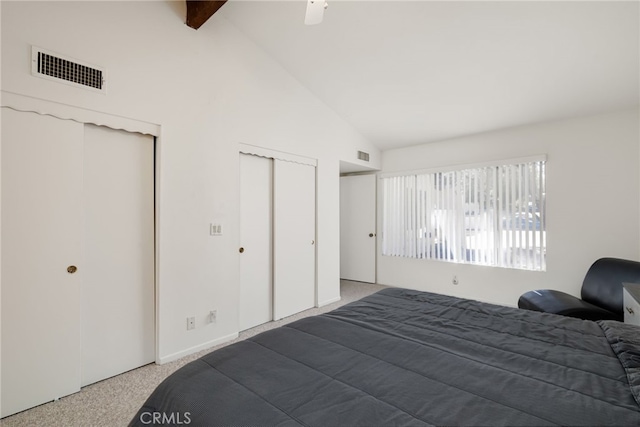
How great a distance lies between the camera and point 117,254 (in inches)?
89.8

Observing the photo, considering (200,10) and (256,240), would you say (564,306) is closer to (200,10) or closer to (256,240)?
(256,240)

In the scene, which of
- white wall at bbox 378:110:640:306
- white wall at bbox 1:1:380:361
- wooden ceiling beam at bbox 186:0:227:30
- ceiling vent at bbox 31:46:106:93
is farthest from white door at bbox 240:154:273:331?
white wall at bbox 378:110:640:306

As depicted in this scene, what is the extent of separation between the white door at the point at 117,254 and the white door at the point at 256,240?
0.92 meters

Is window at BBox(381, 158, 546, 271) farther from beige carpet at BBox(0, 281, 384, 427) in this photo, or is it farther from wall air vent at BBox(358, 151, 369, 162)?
beige carpet at BBox(0, 281, 384, 427)

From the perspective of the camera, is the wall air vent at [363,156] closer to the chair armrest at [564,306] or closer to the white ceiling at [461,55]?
the white ceiling at [461,55]

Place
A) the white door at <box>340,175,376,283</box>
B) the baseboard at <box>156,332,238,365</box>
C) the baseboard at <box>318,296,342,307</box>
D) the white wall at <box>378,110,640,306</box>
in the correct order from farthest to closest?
the white door at <box>340,175,376,283</box>
the baseboard at <box>318,296,342,307</box>
the white wall at <box>378,110,640,306</box>
the baseboard at <box>156,332,238,365</box>

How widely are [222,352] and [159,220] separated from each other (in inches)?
61.6

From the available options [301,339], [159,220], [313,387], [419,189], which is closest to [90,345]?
[159,220]

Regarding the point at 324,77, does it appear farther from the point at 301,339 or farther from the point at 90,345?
the point at 90,345

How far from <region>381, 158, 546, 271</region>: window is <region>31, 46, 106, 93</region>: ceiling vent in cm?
405

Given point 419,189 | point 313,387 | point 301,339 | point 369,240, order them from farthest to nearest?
1. point 369,240
2. point 419,189
3. point 301,339
4. point 313,387

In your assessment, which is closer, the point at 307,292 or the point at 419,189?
the point at 307,292

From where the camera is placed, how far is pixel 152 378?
222cm

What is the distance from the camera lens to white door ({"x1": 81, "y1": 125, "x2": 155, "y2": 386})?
2.16 m
